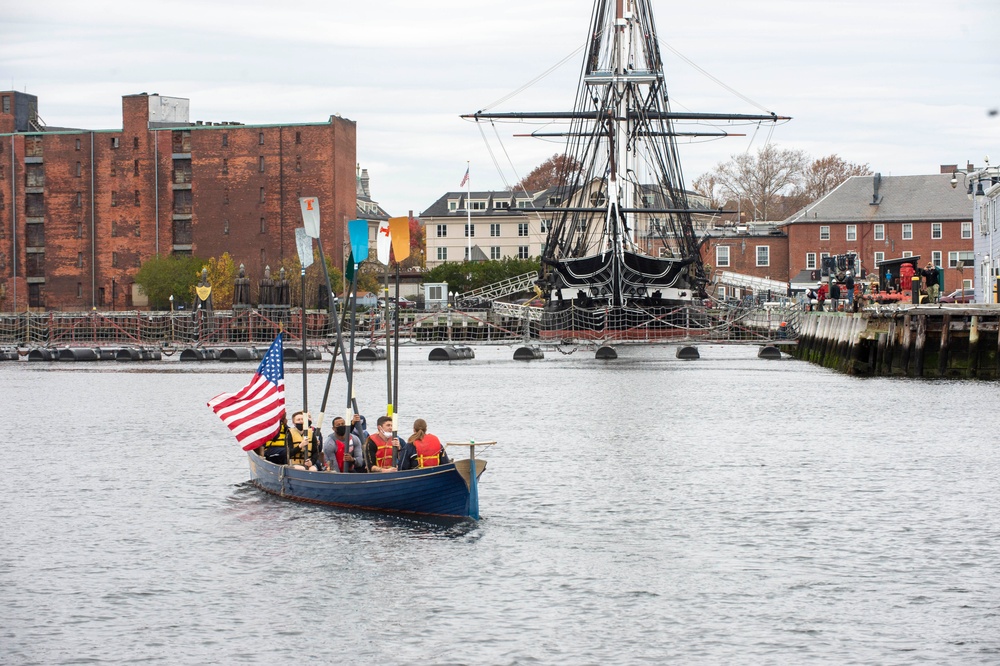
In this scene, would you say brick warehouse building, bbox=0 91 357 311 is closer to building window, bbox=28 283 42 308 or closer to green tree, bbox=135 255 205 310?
building window, bbox=28 283 42 308

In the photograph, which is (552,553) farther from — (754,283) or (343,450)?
(754,283)

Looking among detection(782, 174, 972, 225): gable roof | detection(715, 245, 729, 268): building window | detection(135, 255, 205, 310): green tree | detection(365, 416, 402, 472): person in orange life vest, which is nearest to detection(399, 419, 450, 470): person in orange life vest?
detection(365, 416, 402, 472): person in orange life vest

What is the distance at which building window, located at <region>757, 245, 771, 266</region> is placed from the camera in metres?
138

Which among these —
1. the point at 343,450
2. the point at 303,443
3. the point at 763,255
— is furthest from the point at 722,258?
the point at 343,450

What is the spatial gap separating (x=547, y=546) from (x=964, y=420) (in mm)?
22913

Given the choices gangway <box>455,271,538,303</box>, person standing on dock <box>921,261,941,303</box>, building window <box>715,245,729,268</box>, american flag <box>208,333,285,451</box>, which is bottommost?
american flag <box>208,333,285,451</box>

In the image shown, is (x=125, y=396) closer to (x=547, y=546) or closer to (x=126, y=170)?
(x=547, y=546)

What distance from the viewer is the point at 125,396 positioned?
196ft

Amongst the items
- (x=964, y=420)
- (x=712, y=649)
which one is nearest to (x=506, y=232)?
(x=964, y=420)

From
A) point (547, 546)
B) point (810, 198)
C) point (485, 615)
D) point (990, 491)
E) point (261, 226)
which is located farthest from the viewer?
point (810, 198)

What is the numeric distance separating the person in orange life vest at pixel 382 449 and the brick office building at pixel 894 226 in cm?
11203

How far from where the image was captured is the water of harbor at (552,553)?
58.2 feet

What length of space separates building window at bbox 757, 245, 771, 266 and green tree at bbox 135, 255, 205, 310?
53.4m

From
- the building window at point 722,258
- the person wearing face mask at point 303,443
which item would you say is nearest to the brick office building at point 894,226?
the building window at point 722,258
